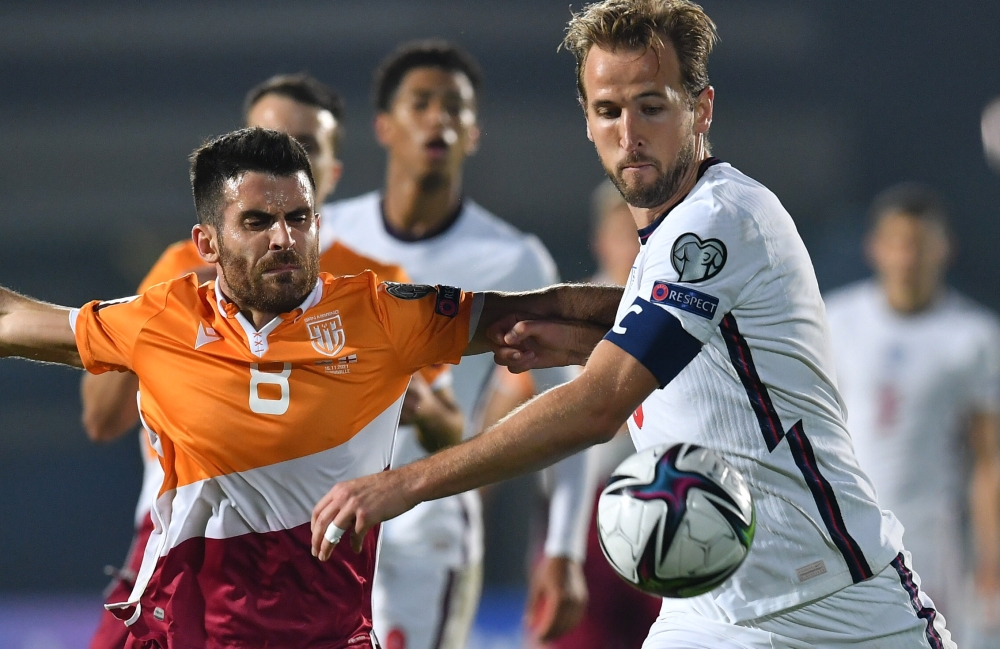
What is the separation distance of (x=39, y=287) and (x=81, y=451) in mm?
2155

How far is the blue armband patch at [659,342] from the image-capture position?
2.78 metres

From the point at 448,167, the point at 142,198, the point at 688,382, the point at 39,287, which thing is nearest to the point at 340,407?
the point at 688,382

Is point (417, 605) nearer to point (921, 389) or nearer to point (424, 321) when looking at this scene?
point (424, 321)

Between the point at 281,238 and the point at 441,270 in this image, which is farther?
the point at 441,270

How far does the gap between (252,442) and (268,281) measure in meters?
0.39

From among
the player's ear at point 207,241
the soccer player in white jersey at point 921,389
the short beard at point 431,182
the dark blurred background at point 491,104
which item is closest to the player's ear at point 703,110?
the player's ear at point 207,241

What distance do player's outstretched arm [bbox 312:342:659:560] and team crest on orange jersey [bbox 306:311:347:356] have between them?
0.52 meters

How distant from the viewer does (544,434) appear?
2793 millimetres

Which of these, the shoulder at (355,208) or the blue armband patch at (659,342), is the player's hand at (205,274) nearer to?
the blue armband patch at (659,342)

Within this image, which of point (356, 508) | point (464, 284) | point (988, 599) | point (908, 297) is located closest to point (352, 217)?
point (464, 284)

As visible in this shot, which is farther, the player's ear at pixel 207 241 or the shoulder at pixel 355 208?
the shoulder at pixel 355 208

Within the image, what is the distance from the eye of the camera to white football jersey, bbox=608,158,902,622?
113 inches

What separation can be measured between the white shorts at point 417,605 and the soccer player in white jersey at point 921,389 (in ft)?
10.2

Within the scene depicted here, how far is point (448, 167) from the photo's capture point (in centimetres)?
577
